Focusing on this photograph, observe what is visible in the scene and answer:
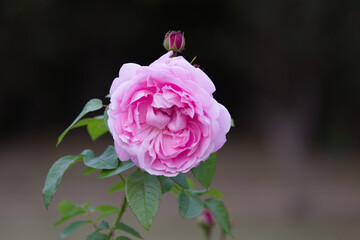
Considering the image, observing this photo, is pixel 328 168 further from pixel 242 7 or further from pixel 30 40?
pixel 30 40

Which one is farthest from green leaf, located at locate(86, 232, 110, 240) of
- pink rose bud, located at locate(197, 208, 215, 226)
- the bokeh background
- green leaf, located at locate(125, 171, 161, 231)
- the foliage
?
the bokeh background

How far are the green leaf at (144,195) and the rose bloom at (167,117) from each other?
0.09ft

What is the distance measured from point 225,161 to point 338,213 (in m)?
1.81

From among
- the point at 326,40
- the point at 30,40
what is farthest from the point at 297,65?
the point at 30,40

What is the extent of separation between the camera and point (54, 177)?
1.76 feet

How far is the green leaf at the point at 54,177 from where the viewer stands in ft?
1.70

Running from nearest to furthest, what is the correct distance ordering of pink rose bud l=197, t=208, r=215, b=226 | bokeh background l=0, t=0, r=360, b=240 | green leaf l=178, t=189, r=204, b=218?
green leaf l=178, t=189, r=204, b=218
pink rose bud l=197, t=208, r=215, b=226
bokeh background l=0, t=0, r=360, b=240

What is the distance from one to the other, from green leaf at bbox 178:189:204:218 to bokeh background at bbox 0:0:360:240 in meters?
3.04

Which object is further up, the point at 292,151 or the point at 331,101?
the point at 331,101

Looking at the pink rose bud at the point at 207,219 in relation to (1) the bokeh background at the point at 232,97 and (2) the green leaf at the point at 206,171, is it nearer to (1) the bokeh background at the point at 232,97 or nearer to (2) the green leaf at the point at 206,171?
(2) the green leaf at the point at 206,171

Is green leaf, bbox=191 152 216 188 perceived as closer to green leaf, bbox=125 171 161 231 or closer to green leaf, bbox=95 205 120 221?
green leaf, bbox=125 171 161 231

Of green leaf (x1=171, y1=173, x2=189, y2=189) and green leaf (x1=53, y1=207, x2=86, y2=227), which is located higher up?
green leaf (x1=171, y1=173, x2=189, y2=189)

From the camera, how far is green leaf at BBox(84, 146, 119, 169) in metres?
0.53

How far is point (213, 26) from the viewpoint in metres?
5.66
